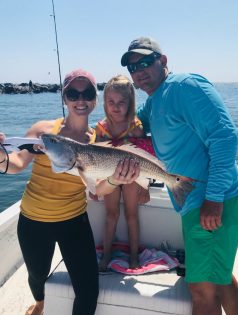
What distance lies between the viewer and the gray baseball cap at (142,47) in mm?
2941

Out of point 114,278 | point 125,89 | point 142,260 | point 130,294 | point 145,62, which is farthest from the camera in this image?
point 142,260

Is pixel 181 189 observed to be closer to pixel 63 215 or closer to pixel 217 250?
pixel 217 250

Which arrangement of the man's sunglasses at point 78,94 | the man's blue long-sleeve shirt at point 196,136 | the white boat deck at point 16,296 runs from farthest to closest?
the white boat deck at point 16,296 < the man's sunglasses at point 78,94 < the man's blue long-sleeve shirt at point 196,136

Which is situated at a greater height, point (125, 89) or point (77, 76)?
point (77, 76)

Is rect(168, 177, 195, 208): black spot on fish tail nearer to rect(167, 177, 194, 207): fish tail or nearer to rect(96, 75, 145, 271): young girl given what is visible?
rect(167, 177, 194, 207): fish tail

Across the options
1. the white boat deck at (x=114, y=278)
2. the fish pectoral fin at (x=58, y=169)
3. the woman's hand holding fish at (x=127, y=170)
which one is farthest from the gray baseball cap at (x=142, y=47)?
the white boat deck at (x=114, y=278)

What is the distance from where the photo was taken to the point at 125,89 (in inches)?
133

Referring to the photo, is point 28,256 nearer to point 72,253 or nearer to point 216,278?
point 72,253

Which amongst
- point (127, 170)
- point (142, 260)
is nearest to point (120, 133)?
point (127, 170)

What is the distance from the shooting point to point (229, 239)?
2.63 m

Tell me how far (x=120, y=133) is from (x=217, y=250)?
1483 mm

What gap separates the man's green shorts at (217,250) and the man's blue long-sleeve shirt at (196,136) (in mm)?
170

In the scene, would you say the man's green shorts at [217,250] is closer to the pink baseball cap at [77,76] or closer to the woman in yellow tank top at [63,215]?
the woman in yellow tank top at [63,215]

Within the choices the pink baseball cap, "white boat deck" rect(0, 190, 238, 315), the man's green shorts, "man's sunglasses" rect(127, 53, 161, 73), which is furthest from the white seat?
"man's sunglasses" rect(127, 53, 161, 73)
